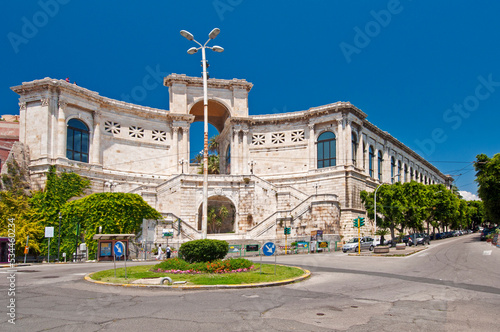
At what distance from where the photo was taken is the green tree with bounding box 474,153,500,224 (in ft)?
151

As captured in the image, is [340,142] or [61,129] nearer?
[61,129]

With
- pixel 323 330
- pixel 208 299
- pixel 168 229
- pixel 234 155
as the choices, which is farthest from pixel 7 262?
pixel 234 155

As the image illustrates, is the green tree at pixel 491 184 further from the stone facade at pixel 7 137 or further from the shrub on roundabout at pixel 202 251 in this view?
the stone facade at pixel 7 137

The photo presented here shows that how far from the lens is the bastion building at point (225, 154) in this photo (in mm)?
A: 43281

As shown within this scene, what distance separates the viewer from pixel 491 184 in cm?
4641

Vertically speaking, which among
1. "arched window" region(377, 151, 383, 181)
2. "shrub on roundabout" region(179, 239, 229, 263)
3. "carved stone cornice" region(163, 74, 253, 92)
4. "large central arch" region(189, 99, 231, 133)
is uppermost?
"carved stone cornice" region(163, 74, 253, 92)

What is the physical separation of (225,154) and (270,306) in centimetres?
5048

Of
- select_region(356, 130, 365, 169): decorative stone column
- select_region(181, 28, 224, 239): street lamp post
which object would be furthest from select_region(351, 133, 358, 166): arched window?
select_region(181, 28, 224, 239): street lamp post

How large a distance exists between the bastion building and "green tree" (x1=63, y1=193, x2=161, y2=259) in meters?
3.37

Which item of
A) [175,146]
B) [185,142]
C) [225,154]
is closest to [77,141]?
[175,146]

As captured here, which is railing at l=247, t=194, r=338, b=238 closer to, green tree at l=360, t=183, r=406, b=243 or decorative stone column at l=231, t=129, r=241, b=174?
green tree at l=360, t=183, r=406, b=243

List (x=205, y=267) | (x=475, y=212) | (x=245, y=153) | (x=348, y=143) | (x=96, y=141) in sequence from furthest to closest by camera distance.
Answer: (x=475, y=212) < (x=245, y=153) < (x=348, y=143) < (x=96, y=141) < (x=205, y=267)

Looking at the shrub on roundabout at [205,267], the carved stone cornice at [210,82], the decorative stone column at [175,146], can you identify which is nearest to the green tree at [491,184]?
the carved stone cornice at [210,82]

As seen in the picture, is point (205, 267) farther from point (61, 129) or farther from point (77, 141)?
point (77, 141)
